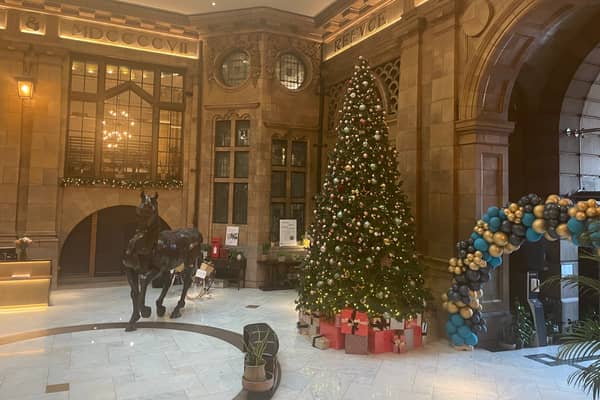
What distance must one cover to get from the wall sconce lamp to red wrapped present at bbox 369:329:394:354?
8409 mm

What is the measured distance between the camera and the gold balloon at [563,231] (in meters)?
4.56

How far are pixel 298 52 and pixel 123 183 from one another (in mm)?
5354

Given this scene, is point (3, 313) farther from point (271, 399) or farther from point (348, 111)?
point (348, 111)

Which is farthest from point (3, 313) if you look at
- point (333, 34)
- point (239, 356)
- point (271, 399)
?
point (333, 34)

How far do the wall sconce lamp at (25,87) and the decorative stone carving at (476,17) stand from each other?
850 centimetres

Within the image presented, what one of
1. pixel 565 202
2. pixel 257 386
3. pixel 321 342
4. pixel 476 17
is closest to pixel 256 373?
pixel 257 386

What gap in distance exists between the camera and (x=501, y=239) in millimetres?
5164

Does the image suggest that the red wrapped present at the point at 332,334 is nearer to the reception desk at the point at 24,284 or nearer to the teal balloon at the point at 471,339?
the teal balloon at the point at 471,339

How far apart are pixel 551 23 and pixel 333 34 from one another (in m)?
5.68

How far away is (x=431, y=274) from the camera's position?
6508 millimetres

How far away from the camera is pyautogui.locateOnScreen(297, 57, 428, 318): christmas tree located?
562cm

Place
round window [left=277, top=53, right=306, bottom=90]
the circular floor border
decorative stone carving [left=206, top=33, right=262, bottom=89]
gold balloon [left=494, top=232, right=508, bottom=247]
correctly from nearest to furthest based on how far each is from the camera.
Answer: gold balloon [left=494, top=232, right=508, bottom=247] → the circular floor border → decorative stone carving [left=206, top=33, right=262, bottom=89] → round window [left=277, top=53, right=306, bottom=90]

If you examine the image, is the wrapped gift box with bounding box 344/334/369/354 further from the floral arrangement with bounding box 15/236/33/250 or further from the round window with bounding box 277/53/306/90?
the round window with bounding box 277/53/306/90

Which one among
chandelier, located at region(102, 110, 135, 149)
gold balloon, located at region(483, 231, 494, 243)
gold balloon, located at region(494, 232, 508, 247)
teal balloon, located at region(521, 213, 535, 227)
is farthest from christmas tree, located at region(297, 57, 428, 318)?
chandelier, located at region(102, 110, 135, 149)
